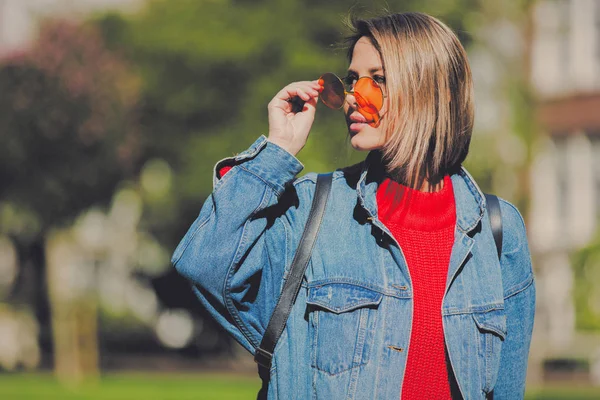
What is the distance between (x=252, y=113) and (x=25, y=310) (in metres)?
8.39

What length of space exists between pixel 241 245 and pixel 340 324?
0.36 metres

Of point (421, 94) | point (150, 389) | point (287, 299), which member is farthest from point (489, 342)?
point (150, 389)

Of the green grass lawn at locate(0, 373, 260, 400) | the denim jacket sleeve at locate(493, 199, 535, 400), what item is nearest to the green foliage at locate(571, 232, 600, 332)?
the green grass lawn at locate(0, 373, 260, 400)

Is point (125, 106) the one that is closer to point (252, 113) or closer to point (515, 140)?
point (252, 113)

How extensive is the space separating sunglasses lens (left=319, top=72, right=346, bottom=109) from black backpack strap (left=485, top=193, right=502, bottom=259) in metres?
0.56

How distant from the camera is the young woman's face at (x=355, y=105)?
9.59 feet

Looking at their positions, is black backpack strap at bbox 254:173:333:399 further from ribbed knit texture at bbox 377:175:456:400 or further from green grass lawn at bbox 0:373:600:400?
green grass lawn at bbox 0:373:600:400

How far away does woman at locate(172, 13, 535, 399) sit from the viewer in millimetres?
2715

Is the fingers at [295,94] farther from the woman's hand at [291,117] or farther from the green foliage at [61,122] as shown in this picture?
the green foliage at [61,122]

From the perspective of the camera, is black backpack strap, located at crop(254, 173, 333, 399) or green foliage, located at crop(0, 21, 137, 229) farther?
green foliage, located at crop(0, 21, 137, 229)

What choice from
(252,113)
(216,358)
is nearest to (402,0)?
(252,113)

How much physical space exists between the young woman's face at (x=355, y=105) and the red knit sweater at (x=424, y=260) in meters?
0.15

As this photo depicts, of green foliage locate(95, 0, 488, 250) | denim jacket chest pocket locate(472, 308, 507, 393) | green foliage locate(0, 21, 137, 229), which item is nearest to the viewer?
denim jacket chest pocket locate(472, 308, 507, 393)

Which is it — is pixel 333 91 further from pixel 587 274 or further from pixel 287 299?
pixel 587 274
